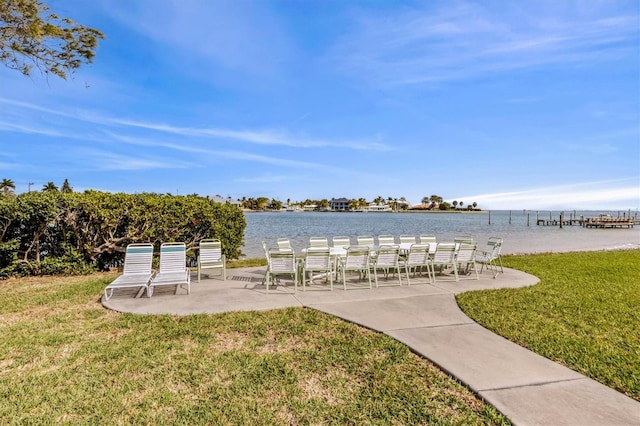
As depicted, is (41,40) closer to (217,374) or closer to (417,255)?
(217,374)

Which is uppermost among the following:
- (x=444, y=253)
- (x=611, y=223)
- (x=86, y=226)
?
(x=86, y=226)

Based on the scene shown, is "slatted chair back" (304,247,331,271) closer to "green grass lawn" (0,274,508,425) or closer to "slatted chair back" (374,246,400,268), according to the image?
"slatted chair back" (374,246,400,268)

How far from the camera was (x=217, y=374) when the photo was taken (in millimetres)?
3490

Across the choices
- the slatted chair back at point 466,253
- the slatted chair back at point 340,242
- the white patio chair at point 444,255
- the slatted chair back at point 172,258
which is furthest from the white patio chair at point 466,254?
the slatted chair back at point 172,258

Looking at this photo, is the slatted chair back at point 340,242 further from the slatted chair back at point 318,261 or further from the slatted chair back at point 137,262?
the slatted chair back at point 137,262

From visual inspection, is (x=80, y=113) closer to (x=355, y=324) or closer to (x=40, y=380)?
(x=40, y=380)

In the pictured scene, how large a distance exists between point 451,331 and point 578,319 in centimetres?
235

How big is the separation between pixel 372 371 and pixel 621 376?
258cm

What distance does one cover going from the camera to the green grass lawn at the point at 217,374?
2.82 metres

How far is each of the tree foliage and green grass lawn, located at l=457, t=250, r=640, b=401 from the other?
1099cm

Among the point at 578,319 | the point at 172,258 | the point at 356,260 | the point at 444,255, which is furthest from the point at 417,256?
the point at 172,258

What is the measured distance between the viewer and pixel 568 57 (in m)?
10.4

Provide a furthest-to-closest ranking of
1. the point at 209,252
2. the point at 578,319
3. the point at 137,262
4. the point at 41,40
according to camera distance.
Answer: the point at 209,252
the point at 41,40
the point at 137,262
the point at 578,319

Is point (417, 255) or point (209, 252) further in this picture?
point (209, 252)
